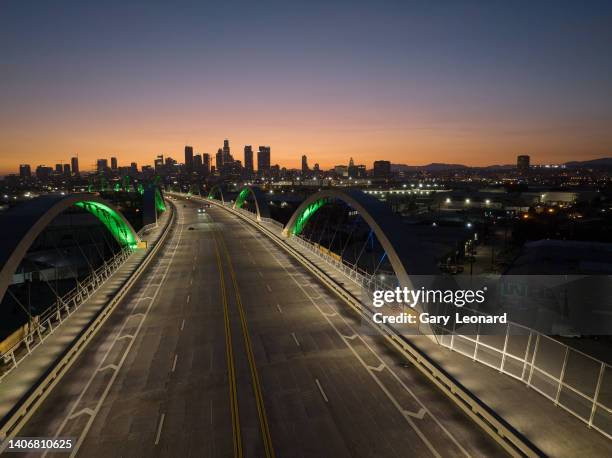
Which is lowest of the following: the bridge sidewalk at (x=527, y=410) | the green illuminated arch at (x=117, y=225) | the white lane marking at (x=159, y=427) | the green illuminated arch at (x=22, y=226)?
the white lane marking at (x=159, y=427)

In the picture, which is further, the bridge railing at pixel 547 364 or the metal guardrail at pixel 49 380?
the metal guardrail at pixel 49 380

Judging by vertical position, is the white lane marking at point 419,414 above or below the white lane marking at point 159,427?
above

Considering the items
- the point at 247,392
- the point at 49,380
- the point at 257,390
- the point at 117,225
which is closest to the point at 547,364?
the point at 257,390

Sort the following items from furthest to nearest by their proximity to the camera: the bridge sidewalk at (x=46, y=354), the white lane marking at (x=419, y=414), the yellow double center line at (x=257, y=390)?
1. the bridge sidewalk at (x=46, y=354)
2. the white lane marking at (x=419, y=414)
3. the yellow double center line at (x=257, y=390)

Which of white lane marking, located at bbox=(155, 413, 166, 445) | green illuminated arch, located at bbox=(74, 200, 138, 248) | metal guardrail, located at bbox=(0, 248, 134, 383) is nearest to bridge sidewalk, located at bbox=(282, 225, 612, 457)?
white lane marking, located at bbox=(155, 413, 166, 445)

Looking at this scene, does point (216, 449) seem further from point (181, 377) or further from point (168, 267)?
point (168, 267)

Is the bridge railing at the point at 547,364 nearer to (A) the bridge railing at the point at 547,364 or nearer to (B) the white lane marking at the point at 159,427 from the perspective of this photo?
(A) the bridge railing at the point at 547,364

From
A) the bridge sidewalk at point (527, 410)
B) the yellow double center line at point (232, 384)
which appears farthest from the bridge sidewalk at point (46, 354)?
the bridge sidewalk at point (527, 410)

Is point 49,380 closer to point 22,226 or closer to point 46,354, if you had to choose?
point 46,354
